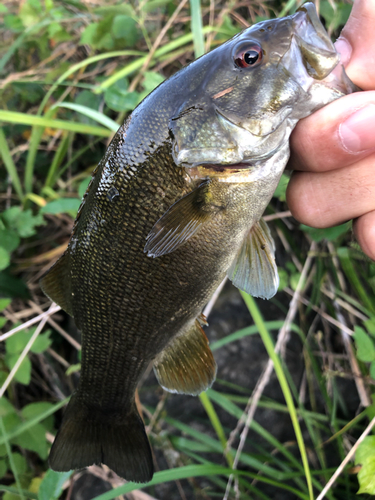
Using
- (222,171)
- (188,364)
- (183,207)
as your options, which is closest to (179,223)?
(183,207)

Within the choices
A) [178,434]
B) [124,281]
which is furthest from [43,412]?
[124,281]

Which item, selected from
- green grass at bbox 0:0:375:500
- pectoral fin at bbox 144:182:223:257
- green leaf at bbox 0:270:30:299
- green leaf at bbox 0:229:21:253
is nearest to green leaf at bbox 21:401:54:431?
green grass at bbox 0:0:375:500

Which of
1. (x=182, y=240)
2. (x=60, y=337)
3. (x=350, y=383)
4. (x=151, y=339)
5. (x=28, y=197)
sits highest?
(x=182, y=240)

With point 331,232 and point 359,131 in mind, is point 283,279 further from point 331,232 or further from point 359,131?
point 359,131

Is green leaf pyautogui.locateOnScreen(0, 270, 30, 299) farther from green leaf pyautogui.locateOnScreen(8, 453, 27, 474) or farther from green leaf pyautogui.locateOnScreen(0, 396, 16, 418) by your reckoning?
green leaf pyautogui.locateOnScreen(8, 453, 27, 474)

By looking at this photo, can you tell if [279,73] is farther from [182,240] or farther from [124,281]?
[124,281]

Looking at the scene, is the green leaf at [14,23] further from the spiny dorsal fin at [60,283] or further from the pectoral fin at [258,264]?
the pectoral fin at [258,264]

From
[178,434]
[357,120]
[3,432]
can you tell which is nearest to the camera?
[357,120]
